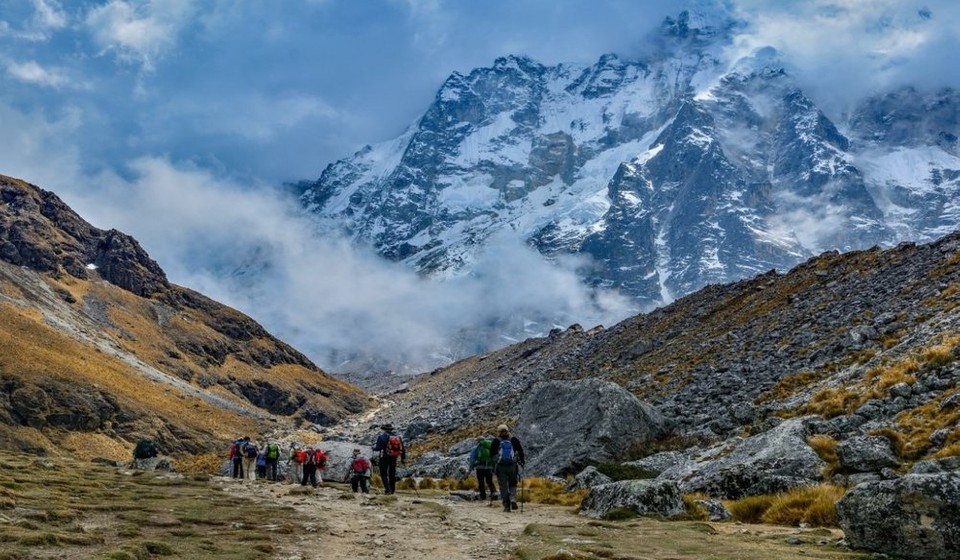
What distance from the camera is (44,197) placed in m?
195

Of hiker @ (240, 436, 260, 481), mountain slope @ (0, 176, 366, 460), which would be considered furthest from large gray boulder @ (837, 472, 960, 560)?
mountain slope @ (0, 176, 366, 460)

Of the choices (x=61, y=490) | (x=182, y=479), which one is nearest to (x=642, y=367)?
(x=182, y=479)

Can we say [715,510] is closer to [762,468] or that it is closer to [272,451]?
[762,468]

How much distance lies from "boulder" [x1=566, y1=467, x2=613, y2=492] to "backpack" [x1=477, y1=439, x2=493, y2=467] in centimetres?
364

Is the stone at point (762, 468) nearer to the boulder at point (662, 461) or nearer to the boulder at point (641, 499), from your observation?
the boulder at point (641, 499)

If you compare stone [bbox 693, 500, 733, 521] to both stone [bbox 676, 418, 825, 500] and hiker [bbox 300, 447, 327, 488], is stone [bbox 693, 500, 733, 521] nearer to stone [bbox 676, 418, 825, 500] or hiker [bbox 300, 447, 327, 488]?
stone [bbox 676, 418, 825, 500]

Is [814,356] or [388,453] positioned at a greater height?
[814,356]

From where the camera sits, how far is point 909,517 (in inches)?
454

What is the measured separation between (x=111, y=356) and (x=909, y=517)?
133m

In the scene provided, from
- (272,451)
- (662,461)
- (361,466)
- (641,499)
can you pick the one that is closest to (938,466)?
(641,499)

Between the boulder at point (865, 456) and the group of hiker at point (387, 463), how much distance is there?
858 cm

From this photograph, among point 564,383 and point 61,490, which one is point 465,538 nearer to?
point 61,490

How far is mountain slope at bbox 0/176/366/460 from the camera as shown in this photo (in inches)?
3605

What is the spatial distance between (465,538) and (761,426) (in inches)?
674
